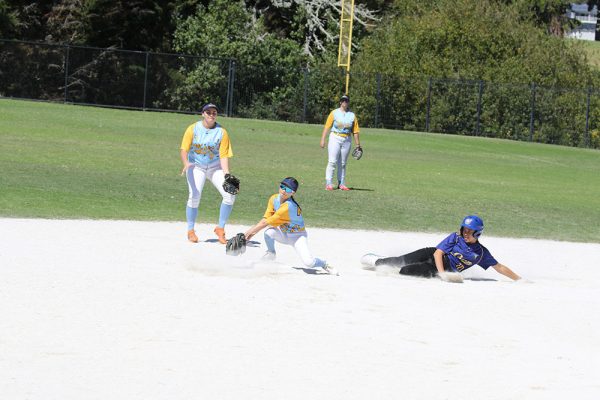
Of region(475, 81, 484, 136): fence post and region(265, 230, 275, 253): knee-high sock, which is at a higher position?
region(475, 81, 484, 136): fence post

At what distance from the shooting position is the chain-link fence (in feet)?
162

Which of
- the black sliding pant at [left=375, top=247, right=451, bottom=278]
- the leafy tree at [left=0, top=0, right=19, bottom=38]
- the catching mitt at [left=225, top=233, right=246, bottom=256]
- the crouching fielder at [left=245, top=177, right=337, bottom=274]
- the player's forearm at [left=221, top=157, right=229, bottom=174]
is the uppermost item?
the leafy tree at [left=0, top=0, right=19, bottom=38]

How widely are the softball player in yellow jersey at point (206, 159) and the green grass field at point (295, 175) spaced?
2.39m

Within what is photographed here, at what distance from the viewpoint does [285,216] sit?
1184 cm

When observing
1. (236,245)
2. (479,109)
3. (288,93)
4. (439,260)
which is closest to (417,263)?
(439,260)

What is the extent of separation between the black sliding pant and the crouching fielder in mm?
884

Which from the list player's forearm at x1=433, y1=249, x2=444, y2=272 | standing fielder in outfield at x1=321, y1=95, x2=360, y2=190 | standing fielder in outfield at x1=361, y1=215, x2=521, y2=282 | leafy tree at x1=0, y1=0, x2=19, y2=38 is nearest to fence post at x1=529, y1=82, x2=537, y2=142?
leafy tree at x1=0, y1=0, x2=19, y2=38

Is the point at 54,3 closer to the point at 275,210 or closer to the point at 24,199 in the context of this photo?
the point at 24,199

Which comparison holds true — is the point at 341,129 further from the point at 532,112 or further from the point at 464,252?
the point at 532,112

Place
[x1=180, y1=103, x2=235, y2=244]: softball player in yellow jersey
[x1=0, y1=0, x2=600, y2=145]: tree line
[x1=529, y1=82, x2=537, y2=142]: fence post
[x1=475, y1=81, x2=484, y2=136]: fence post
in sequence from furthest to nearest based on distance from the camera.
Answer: [x1=0, y1=0, x2=600, y2=145]: tree line < [x1=529, y1=82, x2=537, y2=142]: fence post < [x1=475, y1=81, x2=484, y2=136]: fence post < [x1=180, y1=103, x2=235, y2=244]: softball player in yellow jersey

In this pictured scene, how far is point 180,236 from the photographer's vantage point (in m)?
14.5

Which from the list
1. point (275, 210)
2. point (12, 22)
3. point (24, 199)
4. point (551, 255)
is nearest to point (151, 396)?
point (275, 210)

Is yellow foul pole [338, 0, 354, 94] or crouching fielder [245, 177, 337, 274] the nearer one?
crouching fielder [245, 177, 337, 274]

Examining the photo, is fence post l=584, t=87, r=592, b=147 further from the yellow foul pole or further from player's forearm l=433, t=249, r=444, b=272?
player's forearm l=433, t=249, r=444, b=272
